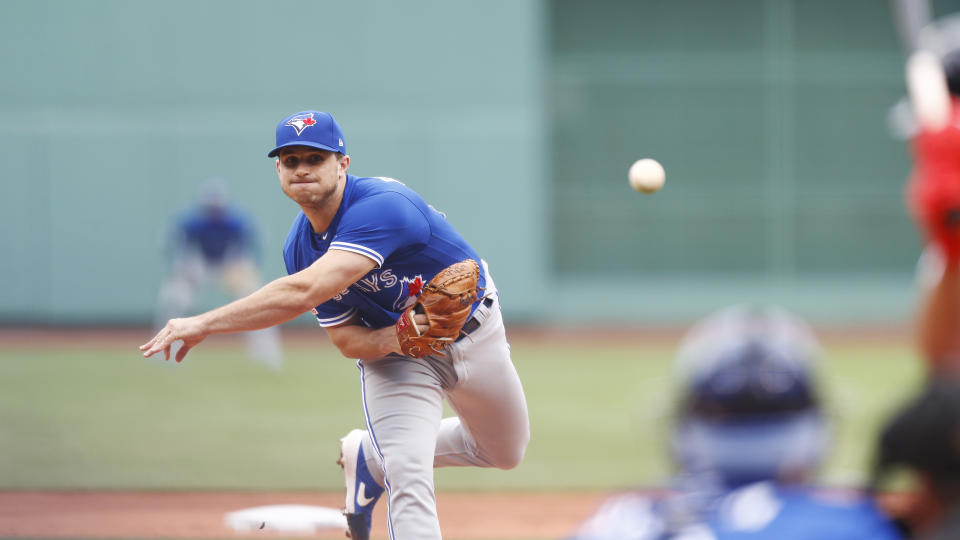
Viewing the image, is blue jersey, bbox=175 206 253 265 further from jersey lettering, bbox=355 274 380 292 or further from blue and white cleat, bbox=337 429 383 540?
jersey lettering, bbox=355 274 380 292

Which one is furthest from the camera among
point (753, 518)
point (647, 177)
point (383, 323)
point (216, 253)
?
point (216, 253)

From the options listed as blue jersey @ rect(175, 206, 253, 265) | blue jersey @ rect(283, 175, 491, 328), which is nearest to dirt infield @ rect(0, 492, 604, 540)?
blue jersey @ rect(283, 175, 491, 328)

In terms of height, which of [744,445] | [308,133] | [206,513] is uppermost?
[308,133]

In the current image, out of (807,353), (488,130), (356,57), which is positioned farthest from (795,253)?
(807,353)

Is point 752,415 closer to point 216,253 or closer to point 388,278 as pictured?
point 388,278

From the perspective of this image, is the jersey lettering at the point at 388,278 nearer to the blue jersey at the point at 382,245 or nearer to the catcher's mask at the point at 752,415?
the blue jersey at the point at 382,245

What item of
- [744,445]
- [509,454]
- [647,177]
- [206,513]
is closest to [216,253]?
[206,513]

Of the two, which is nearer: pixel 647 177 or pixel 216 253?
pixel 647 177
